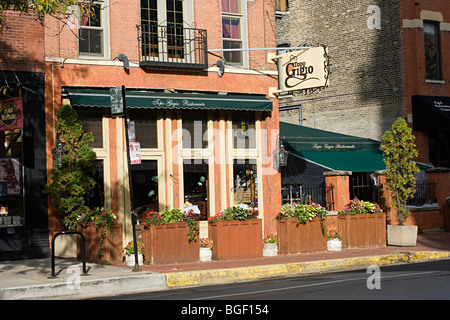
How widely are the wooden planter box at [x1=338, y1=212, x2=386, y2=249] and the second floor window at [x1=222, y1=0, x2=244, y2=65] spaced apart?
5.66 m

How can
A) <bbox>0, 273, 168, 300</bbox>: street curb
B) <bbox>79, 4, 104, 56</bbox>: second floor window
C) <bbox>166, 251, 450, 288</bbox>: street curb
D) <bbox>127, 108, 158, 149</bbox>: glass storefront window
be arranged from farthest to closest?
<bbox>127, 108, 158, 149</bbox>: glass storefront window, <bbox>79, 4, 104, 56</bbox>: second floor window, <bbox>166, 251, 450, 288</bbox>: street curb, <bbox>0, 273, 168, 300</bbox>: street curb

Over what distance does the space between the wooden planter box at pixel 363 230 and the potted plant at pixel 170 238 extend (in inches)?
183

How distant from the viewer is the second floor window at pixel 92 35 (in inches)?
720

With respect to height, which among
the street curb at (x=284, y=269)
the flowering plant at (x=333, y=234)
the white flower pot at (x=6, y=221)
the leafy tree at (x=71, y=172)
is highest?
the leafy tree at (x=71, y=172)

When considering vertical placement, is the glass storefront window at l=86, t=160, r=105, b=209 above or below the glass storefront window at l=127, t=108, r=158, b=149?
below

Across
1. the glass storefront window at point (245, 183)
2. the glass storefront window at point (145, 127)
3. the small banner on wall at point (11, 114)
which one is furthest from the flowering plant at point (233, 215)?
the small banner on wall at point (11, 114)

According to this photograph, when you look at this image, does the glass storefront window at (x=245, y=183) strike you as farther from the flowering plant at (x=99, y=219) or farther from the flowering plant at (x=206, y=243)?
the flowering plant at (x=99, y=219)

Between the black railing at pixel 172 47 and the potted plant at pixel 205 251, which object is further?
the black railing at pixel 172 47

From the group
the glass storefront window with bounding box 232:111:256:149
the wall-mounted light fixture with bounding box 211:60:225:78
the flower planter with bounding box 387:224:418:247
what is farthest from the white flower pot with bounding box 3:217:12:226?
the flower planter with bounding box 387:224:418:247

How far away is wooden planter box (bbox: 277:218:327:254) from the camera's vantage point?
57.4 feet

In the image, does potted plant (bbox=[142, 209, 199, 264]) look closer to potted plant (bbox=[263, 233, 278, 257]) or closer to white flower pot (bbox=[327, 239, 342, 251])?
potted plant (bbox=[263, 233, 278, 257])

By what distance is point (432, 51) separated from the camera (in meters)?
27.2

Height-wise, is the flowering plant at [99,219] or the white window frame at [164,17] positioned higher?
the white window frame at [164,17]
